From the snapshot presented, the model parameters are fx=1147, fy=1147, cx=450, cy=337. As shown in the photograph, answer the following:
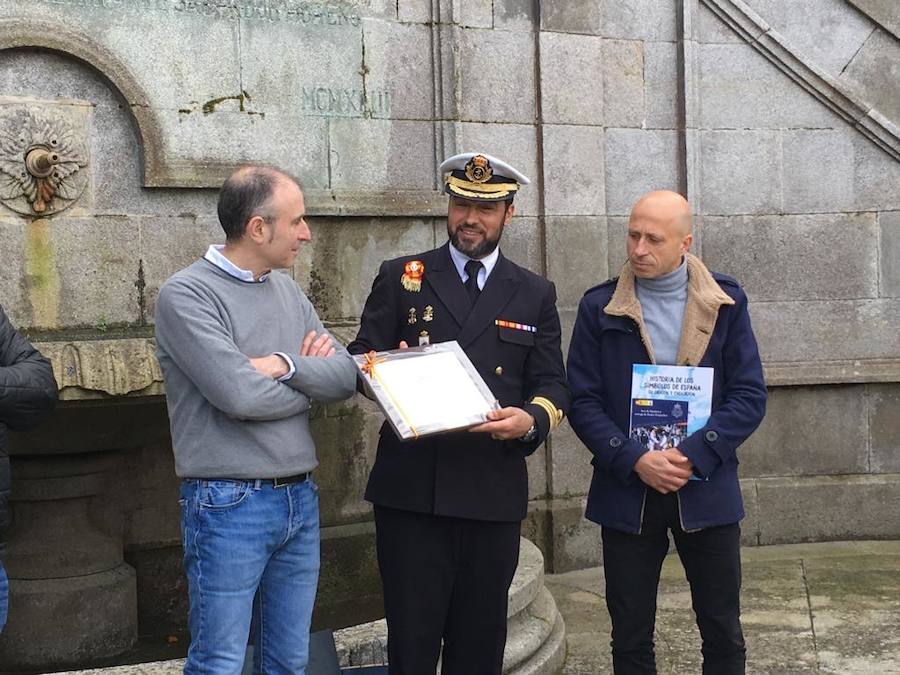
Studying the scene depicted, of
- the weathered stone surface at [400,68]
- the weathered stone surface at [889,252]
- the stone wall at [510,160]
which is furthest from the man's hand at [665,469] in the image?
the weathered stone surface at [889,252]

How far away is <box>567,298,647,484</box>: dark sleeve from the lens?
12.3 feet

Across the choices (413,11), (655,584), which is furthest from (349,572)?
(413,11)

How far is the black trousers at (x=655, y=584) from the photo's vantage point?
12.4 ft

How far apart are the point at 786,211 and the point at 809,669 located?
3105 mm

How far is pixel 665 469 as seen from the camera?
366 centimetres

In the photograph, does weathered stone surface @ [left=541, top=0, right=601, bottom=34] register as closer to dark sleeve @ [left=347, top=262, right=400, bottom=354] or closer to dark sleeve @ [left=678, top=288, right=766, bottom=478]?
dark sleeve @ [left=678, top=288, right=766, bottom=478]

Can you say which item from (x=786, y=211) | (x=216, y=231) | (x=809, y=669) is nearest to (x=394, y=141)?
(x=216, y=231)

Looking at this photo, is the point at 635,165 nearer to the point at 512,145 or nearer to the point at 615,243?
the point at 615,243

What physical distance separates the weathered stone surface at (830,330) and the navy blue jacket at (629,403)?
10.6 feet

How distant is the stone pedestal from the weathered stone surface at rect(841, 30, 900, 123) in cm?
497

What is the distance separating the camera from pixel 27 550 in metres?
4.88

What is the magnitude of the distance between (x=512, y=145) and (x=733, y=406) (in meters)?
2.94

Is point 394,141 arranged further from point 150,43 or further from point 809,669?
point 809,669

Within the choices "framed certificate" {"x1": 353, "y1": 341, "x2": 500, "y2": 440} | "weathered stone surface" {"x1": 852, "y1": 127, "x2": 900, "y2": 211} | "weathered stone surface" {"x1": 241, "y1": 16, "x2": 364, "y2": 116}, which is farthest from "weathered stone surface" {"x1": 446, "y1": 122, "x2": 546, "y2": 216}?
"framed certificate" {"x1": 353, "y1": 341, "x2": 500, "y2": 440}
